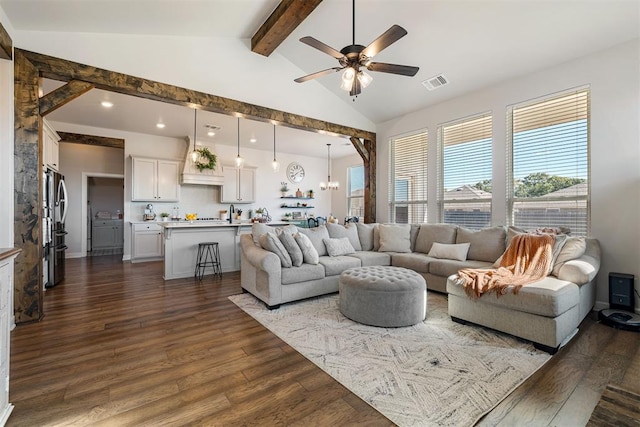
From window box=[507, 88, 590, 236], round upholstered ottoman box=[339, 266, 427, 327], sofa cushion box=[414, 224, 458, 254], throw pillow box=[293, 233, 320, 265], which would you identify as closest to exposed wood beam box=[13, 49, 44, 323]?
A: throw pillow box=[293, 233, 320, 265]

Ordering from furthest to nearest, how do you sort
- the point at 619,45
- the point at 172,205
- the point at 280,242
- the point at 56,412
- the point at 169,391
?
the point at 172,205
the point at 280,242
the point at 619,45
the point at 169,391
the point at 56,412

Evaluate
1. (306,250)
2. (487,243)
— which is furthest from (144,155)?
(487,243)

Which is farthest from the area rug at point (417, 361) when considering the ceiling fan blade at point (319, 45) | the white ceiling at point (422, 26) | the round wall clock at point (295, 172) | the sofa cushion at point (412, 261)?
the round wall clock at point (295, 172)

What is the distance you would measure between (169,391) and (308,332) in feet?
4.07

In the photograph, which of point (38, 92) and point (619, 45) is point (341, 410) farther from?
point (619, 45)

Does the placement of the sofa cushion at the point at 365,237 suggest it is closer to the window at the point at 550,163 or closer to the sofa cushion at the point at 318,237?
the sofa cushion at the point at 318,237

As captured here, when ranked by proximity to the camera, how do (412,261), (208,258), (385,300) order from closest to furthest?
1. (385,300)
2. (412,261)
3. (208,258)

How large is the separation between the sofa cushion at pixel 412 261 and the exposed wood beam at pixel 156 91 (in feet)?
8.78

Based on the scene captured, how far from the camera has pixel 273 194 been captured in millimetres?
8797

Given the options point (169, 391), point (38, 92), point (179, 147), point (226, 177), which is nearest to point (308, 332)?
point (169, 391)

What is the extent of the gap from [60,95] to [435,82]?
4.93m

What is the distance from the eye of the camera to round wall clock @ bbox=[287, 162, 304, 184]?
906 cm

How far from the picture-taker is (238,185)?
7863 mm

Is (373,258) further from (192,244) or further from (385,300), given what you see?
(192,244)
